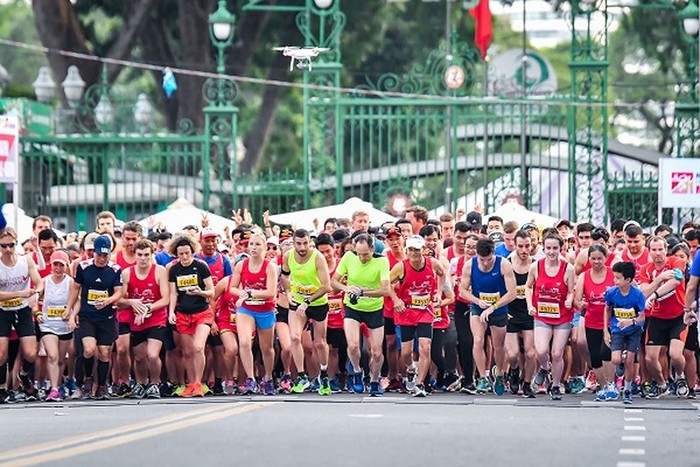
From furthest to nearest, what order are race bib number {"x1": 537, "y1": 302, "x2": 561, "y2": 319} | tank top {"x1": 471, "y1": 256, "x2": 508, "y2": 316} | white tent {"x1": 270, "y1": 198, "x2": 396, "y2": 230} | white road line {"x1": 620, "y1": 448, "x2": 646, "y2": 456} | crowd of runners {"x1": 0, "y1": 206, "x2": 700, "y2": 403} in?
1. white tent {"x1": 270, "y1": 198, "x2": 396, "y2": 230}
2. tank top {"x1": 471, "y1": 256, "x2": 508, "y2": 316}
3. crowd of runners {"x1": 0, "y1": 206, "x2": 700, "y2": 403}
4. race bib number {"x1": 537, "y1": 302, "x2": 561, "y2": 319}
5. white road line {"x1": 620, "y1": 448, "x2": 646, "y2": 456}

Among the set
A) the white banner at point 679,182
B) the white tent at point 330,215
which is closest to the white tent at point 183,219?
the white tent at point 330,215

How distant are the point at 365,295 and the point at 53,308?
11.2 feet

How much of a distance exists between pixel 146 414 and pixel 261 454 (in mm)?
4307

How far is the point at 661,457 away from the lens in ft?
50.9

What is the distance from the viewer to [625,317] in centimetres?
2156

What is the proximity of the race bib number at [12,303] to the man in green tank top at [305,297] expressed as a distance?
2.85 meters

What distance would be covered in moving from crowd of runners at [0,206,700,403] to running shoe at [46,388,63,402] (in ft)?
0.05

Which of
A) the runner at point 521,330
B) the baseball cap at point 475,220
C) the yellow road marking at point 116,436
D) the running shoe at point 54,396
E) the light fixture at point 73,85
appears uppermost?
the light fixture at point 73,85

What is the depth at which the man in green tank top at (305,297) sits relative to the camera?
2242cm

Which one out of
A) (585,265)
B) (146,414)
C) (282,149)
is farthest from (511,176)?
(282,149)

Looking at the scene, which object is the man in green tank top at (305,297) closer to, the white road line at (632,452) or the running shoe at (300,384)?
the running shoe at (300,384)

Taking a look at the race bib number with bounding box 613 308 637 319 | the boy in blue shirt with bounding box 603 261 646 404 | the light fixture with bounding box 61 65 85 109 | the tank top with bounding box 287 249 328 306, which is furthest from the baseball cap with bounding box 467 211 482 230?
the light fixture with bounding box 61 65 85 109

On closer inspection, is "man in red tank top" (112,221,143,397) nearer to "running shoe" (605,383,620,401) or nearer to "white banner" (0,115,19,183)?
"white banner" (0,115,19,183)

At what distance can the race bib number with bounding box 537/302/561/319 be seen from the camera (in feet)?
71.8
